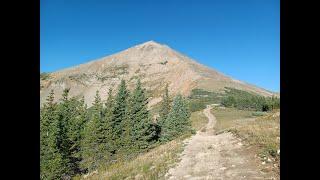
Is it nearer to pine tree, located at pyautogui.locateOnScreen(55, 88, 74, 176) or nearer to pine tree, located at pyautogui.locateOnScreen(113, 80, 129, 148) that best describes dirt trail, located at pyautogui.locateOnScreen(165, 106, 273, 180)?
pine tree, located at pyautogui.locateOnScreen(55, 88, 74, 176)

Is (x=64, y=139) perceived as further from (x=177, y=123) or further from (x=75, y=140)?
(x=177, y=123)

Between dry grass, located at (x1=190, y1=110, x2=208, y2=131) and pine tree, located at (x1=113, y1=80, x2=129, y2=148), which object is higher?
pine tree, located at (x1=113, y1=80, x2=129, y2=148)

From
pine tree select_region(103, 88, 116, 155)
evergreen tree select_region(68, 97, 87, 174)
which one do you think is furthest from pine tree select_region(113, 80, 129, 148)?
evergreen tree select_region(68, 97, 87, 174)

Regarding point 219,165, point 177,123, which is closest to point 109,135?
point 177,123

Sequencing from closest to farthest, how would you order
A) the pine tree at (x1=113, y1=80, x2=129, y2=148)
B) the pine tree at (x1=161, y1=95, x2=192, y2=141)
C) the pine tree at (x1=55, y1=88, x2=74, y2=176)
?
the pine tree at (x1=55, y1=88, x2=74, y2=176) < the pine tree at (x1=113, y1=80, x2=129, y2=148) < the pine tree at (x1=161, y1=95, x2=192, y2=141)

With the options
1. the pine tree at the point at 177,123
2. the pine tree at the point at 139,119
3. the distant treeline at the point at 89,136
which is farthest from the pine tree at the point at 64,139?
the pine tree at the point at 177,123

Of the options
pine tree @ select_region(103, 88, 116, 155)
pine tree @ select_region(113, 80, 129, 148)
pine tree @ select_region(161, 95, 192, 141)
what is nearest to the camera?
pine tree @ select_region(103, 88, 116, 155)

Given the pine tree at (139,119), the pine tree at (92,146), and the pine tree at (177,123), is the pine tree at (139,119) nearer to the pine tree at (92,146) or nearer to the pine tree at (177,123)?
the pine tree at (92,146)

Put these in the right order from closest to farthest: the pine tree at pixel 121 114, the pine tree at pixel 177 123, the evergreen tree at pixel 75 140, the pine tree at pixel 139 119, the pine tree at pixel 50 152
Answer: the pine tree at pixel 50 152 < the evergreen tree at pixel 75 140 < the pine tree at pixel 139 119 < the pine tree at pixel 121 114 < the pine tree at pixel 177 123

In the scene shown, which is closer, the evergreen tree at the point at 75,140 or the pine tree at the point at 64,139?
the pine tree at the point at 64,139

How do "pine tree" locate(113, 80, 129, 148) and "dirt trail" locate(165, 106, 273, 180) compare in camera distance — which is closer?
"dirt trail" locate(165, 106, 273, 180)

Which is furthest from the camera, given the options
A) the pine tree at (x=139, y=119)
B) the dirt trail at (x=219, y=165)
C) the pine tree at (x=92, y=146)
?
the pine tree at (x=139, y=119)

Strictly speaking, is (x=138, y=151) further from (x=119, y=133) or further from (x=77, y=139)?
(x=77, y=139)
